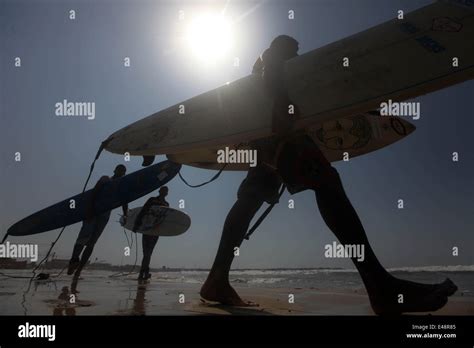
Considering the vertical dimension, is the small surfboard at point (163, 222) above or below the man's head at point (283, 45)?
below

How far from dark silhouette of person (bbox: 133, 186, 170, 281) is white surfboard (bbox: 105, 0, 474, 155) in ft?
10.9

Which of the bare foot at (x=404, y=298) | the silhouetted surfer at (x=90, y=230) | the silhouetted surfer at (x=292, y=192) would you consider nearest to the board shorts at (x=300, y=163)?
the silhouetted surfer at (x=292, y=192)

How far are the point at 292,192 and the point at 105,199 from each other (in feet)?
10.1

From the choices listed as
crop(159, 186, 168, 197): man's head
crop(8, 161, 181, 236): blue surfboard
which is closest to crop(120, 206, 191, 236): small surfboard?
crop(159, 186, 168, 197): man's head

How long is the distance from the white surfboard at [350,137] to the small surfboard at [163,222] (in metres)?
3.58

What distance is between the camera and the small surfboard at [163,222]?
6273mm

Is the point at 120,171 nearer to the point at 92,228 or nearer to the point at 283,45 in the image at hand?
the point at 92,228

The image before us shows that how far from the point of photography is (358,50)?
2131mm

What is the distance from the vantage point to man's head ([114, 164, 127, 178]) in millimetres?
5125

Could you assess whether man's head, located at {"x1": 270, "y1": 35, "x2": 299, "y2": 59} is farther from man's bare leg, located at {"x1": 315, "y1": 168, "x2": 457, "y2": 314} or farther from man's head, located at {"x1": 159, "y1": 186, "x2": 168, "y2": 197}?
man's head, located at {"x1": 159, "y1": 186, "x2": 168, "y2": 197}

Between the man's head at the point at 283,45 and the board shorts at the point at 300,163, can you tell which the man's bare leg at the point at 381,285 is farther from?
the man's head at the point at 283,45
